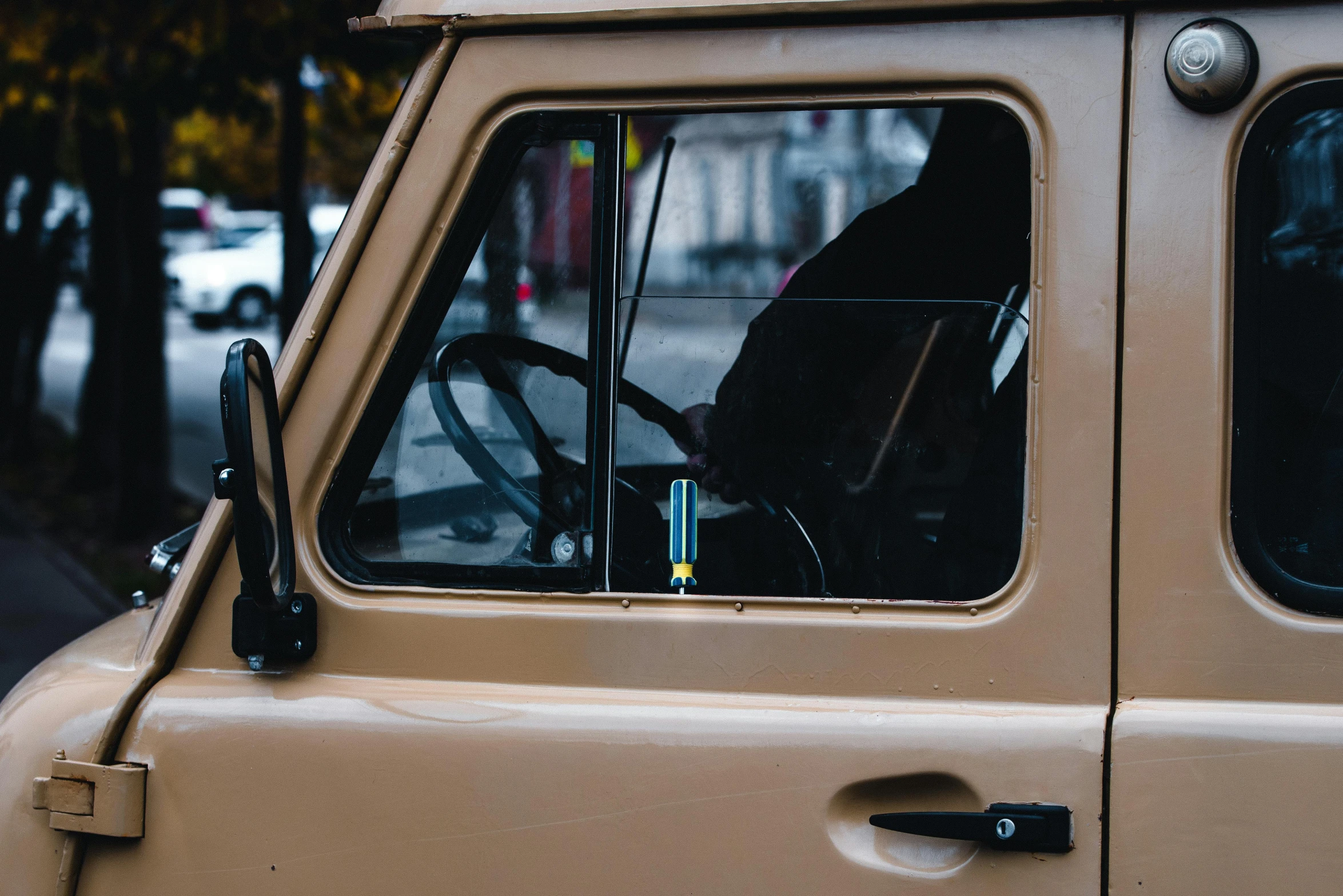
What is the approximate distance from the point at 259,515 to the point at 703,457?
1.78ft

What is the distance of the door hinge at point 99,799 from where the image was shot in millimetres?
1481

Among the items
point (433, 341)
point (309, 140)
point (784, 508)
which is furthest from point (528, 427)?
point (309, 140)

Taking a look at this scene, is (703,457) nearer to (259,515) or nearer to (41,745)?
(259,515)

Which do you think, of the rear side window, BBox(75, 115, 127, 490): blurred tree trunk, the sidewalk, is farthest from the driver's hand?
BBox(75, 115, 127, 490): blurred tree trunk

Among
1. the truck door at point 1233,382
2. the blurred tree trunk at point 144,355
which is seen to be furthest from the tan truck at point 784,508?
the blurred tree trunk at point 144,355

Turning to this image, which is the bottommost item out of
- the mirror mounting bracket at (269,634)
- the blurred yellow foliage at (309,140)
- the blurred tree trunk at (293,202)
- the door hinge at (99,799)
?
the door hinge at (99,799)

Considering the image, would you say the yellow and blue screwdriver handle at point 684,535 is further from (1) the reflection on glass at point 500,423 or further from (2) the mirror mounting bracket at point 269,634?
(2) the mirror mounting bracket at point 269,634

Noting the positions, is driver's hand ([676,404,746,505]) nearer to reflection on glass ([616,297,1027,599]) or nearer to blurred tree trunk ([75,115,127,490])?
reflection on glass ([616,297,1027,599])

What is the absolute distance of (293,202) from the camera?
7.38 metres

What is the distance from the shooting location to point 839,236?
5.22ft

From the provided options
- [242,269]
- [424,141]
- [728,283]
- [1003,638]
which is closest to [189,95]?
[728,283]

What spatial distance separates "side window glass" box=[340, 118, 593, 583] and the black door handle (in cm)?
53

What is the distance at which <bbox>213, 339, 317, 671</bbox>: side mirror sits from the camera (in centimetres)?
133

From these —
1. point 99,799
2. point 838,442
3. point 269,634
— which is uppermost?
point 838,442
